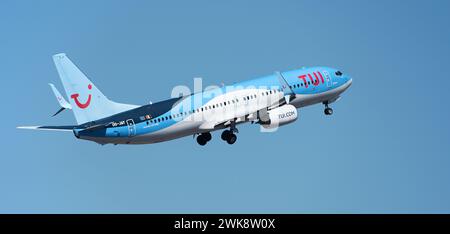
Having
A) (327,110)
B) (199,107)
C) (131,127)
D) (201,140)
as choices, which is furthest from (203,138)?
(327,110)

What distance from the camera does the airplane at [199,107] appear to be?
94938mm

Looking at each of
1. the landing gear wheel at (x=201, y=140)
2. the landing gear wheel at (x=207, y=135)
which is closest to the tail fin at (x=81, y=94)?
the landing gear wheel at (x=201, y=140)

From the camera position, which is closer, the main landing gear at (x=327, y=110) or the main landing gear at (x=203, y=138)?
the main landing gear at (x=203, y=138)

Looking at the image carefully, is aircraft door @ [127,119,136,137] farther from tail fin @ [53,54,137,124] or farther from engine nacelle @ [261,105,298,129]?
engine nacelle @ [261,105,298,129]

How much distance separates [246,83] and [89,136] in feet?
59.5

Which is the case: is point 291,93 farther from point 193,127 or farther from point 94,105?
point 94,105

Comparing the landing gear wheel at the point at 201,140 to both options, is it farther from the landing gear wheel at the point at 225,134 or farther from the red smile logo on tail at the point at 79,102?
the red smile logo on tail at the point at 79,102

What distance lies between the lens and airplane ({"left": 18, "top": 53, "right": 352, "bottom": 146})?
311 ft

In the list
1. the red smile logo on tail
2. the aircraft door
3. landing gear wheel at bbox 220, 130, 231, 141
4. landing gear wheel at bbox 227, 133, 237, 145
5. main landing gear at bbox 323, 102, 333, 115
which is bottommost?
the aircraft door

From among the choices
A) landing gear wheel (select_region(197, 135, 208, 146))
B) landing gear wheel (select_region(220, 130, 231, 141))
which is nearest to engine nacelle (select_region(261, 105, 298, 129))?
landing gear wheel (select_region(220, 130, 231, 141))

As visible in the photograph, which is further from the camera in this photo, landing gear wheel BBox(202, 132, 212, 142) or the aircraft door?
landing gear wheel BBox(202, 132, 212, 142)

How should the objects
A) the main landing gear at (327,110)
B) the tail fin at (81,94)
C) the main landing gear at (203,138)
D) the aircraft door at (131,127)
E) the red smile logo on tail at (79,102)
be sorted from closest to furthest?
1. the tail fin at (81,94)
2. the red smile logo on tail at (79,102)
3. the aircraft door at (131,127)
4. the main landing gear at (203,138)
5. the main landing gear at (327,110)

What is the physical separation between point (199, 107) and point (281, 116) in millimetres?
8960

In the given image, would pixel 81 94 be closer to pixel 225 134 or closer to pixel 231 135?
pixel 225 134
